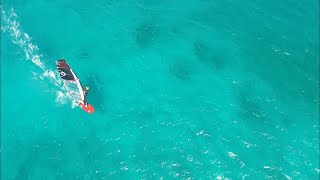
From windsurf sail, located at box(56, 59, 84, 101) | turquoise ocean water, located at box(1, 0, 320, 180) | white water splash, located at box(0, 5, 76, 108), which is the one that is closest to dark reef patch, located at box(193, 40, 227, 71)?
turquoise ocean water, located at box(1, 0, 320, 180)

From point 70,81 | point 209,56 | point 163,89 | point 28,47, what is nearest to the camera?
point 70,81

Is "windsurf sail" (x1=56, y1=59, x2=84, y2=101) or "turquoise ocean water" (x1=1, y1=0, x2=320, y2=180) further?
"windsurf sail" (x1=56, y1=59, x2=84, y2=101)

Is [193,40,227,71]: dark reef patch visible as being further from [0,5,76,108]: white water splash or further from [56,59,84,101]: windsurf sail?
[0,5,76,108]: white water splash

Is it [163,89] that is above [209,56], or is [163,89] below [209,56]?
below

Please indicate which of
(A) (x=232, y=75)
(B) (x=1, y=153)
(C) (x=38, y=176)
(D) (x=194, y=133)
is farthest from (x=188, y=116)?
(B) (x=1, y=153)

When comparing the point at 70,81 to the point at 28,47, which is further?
the point at 28,47

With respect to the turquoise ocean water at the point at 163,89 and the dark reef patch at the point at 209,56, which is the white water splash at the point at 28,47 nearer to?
the turquoise ocean water at the point at 163,89

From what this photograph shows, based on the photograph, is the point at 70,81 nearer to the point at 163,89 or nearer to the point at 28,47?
the point at 28,47

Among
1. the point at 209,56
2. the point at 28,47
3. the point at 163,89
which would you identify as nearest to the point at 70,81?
the point at 28,47
